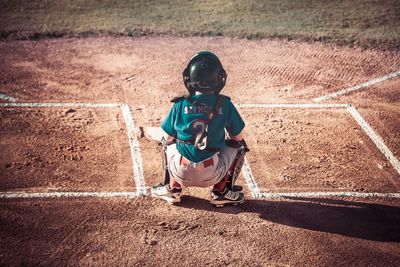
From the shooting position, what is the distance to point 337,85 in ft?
28.4

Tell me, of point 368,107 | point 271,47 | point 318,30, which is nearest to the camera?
point 368,107

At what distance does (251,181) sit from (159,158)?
4.55 feet

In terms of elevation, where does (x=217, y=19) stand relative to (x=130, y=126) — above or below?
above

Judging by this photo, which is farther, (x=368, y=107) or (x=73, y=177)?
(x=368, y=107)

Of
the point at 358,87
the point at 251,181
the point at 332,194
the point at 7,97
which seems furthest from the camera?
the point at 358,87

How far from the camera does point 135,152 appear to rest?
6.79m

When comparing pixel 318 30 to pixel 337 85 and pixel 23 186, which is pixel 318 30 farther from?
pixel 23 186

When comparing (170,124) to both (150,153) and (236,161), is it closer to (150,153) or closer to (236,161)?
(236,161)

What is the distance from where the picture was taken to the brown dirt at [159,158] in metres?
5.21

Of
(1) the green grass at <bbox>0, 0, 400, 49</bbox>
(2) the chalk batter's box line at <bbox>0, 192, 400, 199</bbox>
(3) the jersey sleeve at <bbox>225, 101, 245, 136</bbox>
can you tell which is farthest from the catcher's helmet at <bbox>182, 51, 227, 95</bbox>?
(1) the green grass at <bbox>0, 0, 400, 49</bbox>

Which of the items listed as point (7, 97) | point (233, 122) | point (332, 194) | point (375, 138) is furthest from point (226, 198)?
point (7, 97)

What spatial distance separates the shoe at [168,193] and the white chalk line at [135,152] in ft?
0.68

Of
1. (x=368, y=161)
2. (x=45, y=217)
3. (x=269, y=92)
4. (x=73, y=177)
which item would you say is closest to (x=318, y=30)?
(x=269, y=92)

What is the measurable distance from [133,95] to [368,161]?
407 centimetres
